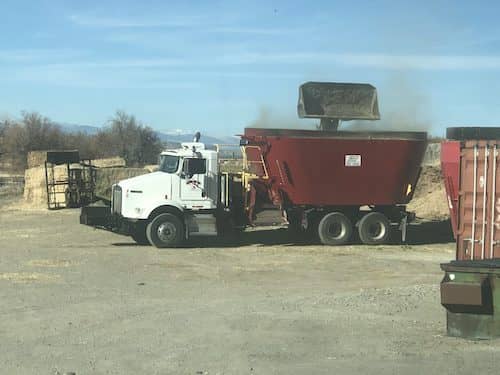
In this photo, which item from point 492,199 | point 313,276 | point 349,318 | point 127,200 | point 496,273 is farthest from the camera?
point 127,200

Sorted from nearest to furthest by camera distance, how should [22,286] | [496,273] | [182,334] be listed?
[496,273], [182,334], [22,286]

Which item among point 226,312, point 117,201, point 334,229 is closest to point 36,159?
point 117,201

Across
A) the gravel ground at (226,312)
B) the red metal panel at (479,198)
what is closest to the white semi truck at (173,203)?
the gravel ground at (226,312)

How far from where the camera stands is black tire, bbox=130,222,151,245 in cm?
1945

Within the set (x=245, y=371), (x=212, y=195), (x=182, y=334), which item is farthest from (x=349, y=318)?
(x=212, y=195)

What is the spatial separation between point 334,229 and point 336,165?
1915mm

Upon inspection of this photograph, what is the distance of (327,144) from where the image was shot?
19.7 m

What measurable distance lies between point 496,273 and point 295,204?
12154 millimetres

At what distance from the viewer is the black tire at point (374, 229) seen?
2039cm

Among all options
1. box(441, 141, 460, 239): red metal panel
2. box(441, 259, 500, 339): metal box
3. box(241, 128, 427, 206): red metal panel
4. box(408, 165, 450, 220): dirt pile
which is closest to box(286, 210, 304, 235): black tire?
box(241, 128, 427, 206): red metal panel

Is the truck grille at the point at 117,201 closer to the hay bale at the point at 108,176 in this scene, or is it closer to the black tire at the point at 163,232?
the black tire at the point at 163,232

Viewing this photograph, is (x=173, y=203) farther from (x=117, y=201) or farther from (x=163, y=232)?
(x=117, y=201)

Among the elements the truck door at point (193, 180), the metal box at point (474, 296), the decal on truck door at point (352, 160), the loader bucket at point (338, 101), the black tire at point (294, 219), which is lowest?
the black tire at point (294, 219)

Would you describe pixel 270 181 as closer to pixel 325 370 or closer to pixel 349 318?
pixel 349 318
